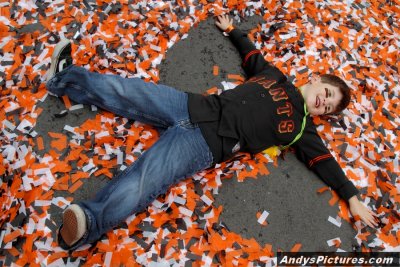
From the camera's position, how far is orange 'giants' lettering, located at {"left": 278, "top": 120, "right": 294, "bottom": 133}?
2.64 metres

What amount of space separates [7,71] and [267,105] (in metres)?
2.03

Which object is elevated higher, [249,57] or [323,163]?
Answer: [249,57]

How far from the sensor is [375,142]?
122 inches

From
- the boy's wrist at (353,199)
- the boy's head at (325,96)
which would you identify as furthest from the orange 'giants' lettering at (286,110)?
the boy's wrist at (353,199)

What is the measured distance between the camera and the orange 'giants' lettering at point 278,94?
8.76ft

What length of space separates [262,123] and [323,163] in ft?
1.96

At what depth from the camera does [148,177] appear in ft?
7.47

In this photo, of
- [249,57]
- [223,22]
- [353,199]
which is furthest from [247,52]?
[353,199]

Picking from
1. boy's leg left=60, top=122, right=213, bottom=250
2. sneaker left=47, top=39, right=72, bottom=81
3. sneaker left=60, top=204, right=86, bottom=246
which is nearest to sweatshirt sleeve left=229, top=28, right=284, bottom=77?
boy's leg left=60, top=122, right=213, bottom=250

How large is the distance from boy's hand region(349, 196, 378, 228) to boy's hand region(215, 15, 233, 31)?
73.0 inches

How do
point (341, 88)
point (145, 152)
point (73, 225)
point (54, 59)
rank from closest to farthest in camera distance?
1. point (73, 225)
2. point (145, 152)
3. point (54, 59)
4. point (341, 88)

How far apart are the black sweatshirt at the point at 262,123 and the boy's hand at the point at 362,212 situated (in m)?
0.06

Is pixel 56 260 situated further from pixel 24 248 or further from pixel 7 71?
pixel 7 71

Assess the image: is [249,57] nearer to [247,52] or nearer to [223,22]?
[247,52]
